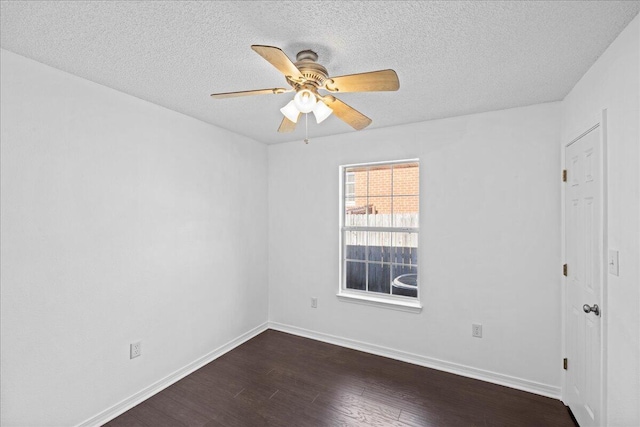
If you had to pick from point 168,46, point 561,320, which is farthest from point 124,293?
point 561,320

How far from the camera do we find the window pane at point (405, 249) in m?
3.21

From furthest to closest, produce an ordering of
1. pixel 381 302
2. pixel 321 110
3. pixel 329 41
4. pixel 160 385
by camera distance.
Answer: pixel 381 302 < pixel 160 385 < pixel 321 110 < pixel 329 41

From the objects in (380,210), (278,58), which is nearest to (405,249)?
(380,210)

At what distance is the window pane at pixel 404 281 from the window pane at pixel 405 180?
850 mm

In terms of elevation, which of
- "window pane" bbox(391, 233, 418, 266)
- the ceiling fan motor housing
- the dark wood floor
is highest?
the ceiling fan motor housing

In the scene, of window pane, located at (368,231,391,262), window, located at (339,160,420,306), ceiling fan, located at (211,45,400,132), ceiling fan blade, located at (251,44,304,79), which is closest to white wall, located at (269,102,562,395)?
window, located at (339,160,420,306)

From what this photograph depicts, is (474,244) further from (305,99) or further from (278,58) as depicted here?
(278,58)

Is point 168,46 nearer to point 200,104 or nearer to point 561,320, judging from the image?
point 200,104

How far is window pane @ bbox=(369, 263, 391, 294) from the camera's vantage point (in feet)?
11.1

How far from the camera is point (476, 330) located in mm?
2762

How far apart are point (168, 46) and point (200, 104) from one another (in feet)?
2.95

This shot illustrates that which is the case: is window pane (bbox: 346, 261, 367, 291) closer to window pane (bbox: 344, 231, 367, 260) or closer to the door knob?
window pane (bbox: 344, 231, 367, 260)

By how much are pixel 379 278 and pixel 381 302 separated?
1.02 feet

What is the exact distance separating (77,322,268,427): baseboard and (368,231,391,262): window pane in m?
1.81
